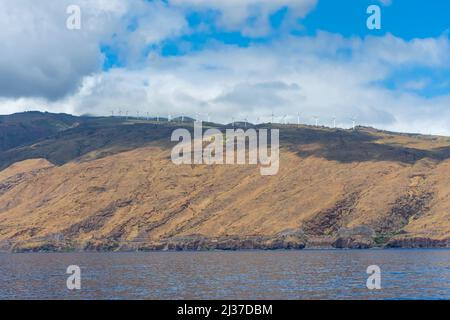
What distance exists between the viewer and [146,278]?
108 metres

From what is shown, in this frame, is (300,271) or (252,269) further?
(252,269)

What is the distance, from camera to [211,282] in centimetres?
9694

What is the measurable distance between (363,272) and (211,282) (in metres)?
30.8

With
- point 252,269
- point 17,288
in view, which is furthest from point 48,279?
point 252,269

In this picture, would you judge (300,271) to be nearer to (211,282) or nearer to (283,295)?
(211,282)

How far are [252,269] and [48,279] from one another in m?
40.2
